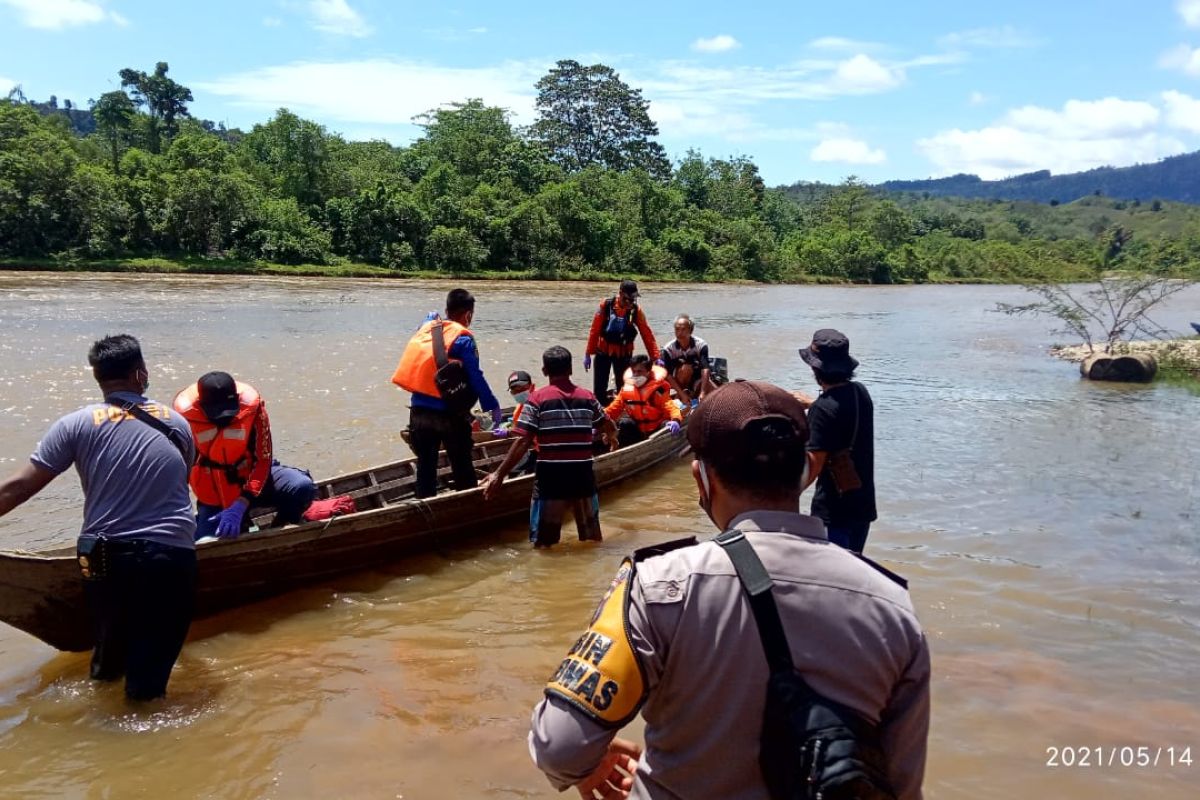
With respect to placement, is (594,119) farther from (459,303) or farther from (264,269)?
(459,303)

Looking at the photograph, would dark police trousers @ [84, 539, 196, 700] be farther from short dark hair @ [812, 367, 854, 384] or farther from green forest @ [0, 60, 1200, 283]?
green forest @ [0, 60, 1200, 283]

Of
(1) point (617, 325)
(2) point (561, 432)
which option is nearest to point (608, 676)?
(2) point (561, 432)

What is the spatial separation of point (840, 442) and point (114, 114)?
5897 centimetres

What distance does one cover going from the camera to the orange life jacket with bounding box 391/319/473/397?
258 inches

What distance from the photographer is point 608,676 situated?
166cm

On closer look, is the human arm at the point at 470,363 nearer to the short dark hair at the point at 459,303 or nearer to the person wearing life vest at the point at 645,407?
the short dark hair at the point at 459,303

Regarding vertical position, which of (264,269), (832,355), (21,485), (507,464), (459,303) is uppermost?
(264,269)

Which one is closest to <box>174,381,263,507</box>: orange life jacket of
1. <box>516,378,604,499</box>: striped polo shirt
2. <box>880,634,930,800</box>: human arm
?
<box>516,378,604,499</box>: striped polo shirt

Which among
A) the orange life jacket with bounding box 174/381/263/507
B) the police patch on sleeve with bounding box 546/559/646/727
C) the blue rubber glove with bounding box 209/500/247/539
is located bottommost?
the blue rubber glove with bounding box 209/500/247/539

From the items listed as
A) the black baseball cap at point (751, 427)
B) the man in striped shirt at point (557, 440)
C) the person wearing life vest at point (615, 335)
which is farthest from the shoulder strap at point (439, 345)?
the black baseball cap at point (751, 427)

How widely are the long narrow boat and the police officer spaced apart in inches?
155

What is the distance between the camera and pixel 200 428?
16.5 feet

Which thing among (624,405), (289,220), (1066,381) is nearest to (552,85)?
(289,220)

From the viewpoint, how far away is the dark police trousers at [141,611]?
394 cm
